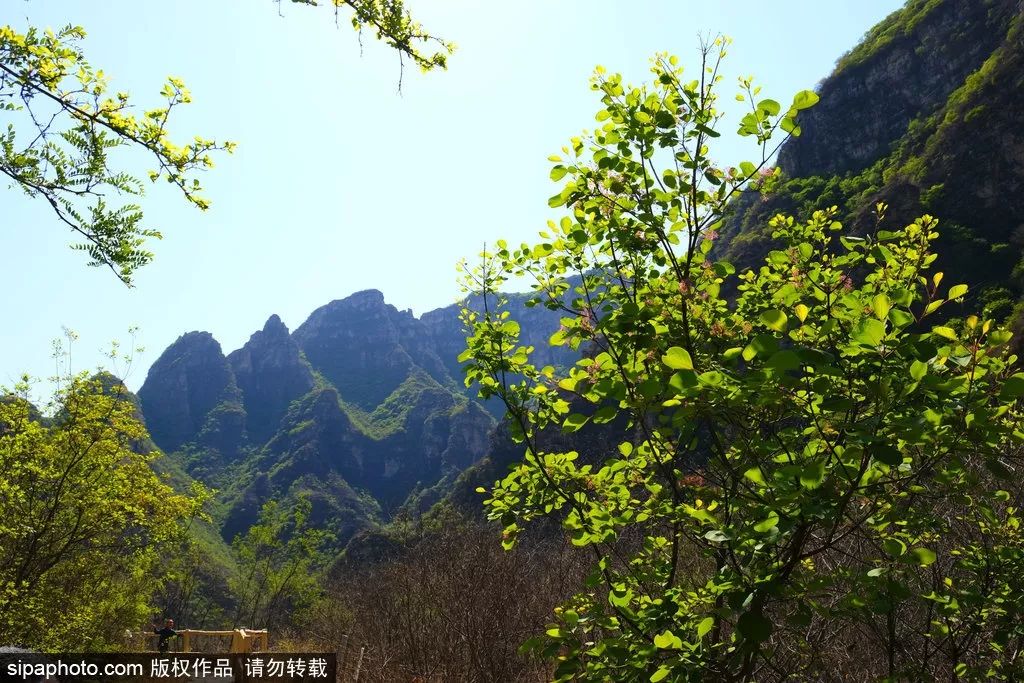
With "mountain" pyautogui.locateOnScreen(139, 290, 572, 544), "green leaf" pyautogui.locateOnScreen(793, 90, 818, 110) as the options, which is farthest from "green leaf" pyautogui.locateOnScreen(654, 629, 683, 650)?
"mountain" pyautogui.locateOnScreen(139, 290, 572, 544)

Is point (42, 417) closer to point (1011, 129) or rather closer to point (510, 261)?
point (510, 261)

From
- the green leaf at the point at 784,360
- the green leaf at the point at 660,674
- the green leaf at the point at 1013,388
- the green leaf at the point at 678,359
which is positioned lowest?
the green leaf at the point at 660,674

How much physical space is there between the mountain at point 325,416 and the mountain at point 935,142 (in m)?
69.8

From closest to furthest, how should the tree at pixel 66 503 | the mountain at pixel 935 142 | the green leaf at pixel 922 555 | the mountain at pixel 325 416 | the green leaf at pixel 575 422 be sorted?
the green leaf at pixel 922 555
the green leaf at pixel 575 422
the tree at pixel 66 503
the mountain at pixel 935 142
the mountain at pixel 325 416

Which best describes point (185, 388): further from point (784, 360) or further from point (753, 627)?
point (784, 360)

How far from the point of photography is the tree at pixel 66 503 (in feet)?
32.8

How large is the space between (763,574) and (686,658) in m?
0.39

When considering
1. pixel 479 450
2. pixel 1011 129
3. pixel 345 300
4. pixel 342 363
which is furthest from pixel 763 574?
pixel 345 300

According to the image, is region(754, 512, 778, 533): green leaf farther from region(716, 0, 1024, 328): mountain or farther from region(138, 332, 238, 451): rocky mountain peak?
region(138, 332, 238, 451): rocky mountain peak

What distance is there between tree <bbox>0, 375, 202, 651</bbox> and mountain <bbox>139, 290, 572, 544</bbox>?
77.1m

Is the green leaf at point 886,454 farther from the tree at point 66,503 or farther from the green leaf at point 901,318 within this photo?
the tree at point 66,503

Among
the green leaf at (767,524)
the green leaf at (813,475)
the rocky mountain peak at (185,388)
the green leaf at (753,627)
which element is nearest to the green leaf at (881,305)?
the green leaf at (813,475)

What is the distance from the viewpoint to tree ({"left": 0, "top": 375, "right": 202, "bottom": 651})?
1001 centimetres

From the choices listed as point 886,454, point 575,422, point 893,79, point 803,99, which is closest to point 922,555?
point 886,454
